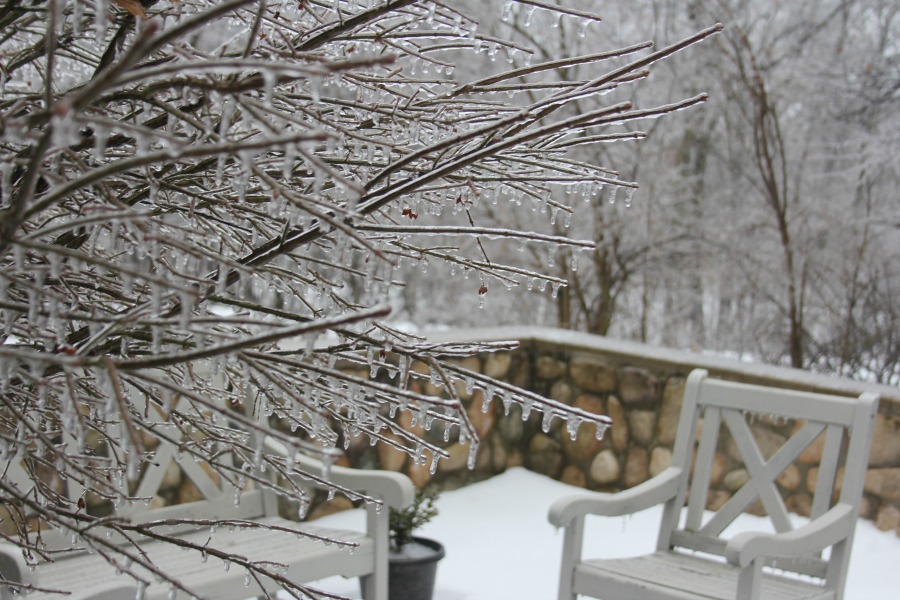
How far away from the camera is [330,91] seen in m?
9.46

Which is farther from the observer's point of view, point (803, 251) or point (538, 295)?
point (538, 295)

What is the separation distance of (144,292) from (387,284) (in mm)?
501

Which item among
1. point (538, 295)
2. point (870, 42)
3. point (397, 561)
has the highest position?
point (870, 42)

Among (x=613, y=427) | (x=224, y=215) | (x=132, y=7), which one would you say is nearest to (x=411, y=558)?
(x=613, y=427)

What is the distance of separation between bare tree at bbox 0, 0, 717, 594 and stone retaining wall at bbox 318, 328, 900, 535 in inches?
108

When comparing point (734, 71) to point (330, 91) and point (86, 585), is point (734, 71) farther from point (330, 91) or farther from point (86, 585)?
point (86, 585)

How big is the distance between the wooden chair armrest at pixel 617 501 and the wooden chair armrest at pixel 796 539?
0.53 metres

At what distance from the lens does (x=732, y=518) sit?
3094 mm

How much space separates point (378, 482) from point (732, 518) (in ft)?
3.85

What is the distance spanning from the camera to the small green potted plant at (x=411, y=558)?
334cm

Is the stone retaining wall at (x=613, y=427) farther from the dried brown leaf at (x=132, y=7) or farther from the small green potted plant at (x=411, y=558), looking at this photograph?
the dried brown leaf at (x=132, y=7)

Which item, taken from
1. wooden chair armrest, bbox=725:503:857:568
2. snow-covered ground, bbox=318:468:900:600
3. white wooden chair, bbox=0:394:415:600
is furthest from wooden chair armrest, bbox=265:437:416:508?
wooden chair armrest, bbox=725:503:857:568

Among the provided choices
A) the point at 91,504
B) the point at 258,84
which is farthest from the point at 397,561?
the point at 258,84

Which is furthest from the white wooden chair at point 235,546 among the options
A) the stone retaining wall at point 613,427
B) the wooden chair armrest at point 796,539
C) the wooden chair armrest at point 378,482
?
the stone retaining wall at point 613,427
